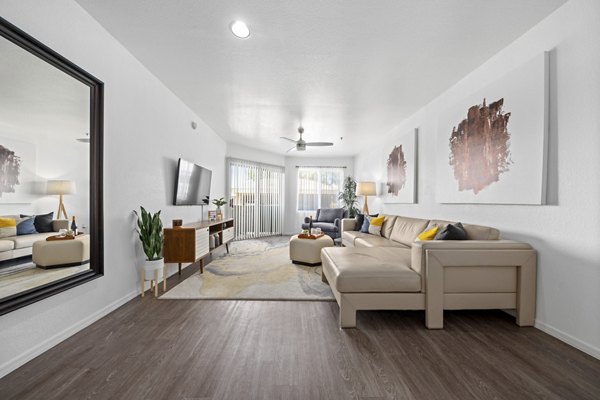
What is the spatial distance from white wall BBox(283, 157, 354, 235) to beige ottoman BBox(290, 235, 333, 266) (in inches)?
158

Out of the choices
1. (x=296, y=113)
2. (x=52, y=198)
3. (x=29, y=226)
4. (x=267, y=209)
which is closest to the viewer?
(x=29, y=226)

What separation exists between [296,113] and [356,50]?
1.93 m

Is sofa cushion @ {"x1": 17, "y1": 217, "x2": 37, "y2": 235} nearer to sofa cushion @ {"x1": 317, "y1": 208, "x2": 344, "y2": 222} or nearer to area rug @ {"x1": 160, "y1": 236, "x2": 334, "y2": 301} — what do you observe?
area rug @ {"x1": 160, "y1": 236, "x2": 334, "y2": 301}

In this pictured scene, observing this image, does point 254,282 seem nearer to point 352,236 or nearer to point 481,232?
point 352,236

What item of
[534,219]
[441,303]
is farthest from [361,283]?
[534,219]

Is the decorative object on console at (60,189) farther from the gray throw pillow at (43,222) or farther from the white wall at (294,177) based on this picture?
the white wall at (294,177)

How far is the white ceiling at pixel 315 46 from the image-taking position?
2.06 metres

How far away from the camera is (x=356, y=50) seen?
2607mm

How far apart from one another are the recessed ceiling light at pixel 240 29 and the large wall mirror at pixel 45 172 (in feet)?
4.26

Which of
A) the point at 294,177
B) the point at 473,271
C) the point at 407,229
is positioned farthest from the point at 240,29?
the point at 294,177

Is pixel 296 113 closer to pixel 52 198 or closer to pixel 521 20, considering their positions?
pixel 521 20

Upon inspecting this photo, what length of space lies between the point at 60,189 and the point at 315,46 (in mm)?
2509

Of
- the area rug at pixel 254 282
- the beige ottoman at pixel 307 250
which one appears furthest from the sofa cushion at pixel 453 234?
the beige ottoman at pixel 307 250

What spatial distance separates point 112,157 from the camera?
2506mm
